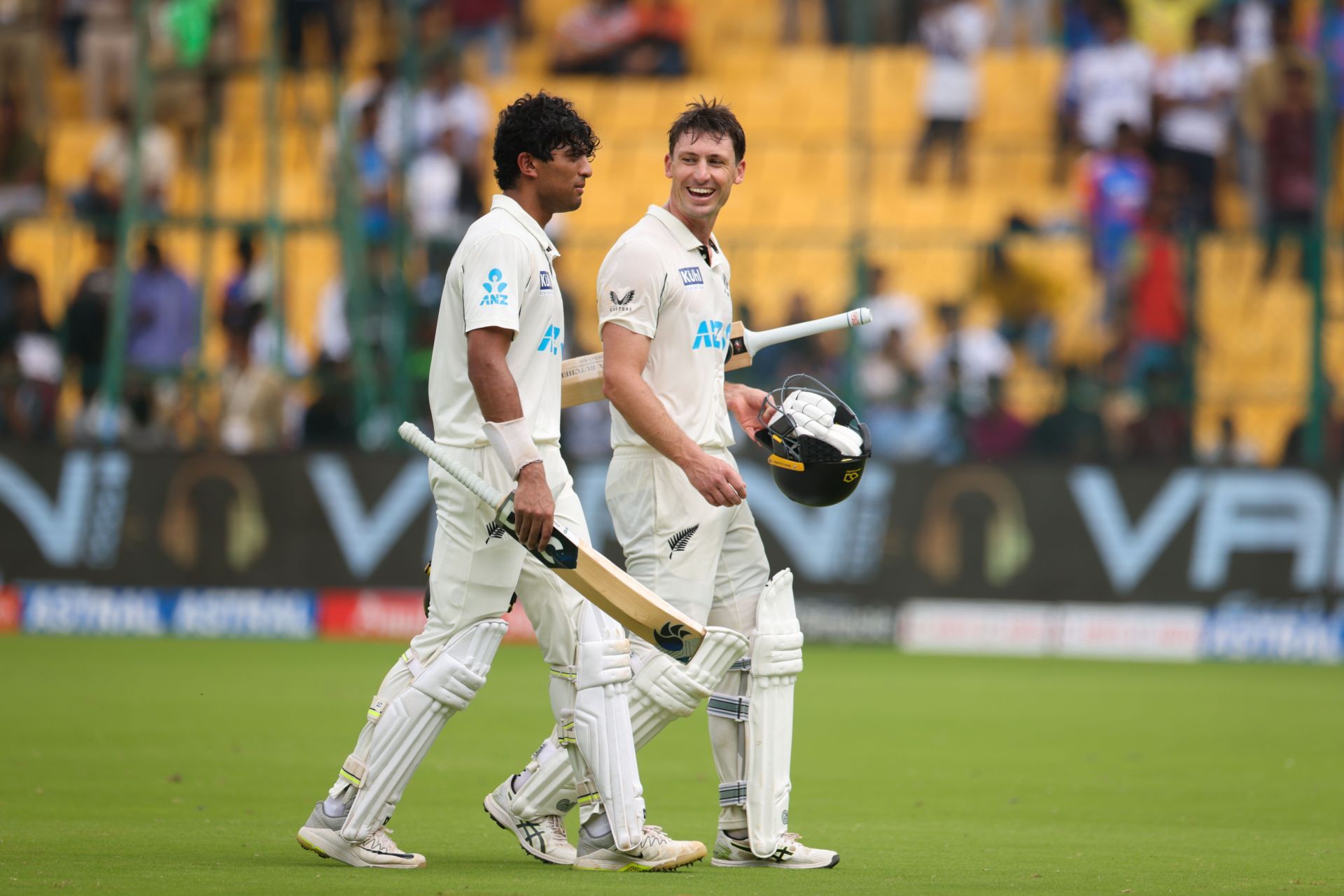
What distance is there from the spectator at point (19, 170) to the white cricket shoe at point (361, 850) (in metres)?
14.7

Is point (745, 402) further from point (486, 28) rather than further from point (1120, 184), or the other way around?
point (486, 28)

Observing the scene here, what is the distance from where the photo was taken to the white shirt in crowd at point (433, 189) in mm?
18750

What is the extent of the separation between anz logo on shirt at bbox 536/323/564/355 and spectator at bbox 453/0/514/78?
16572 millimetres

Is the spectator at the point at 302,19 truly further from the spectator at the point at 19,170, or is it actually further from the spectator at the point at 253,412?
the spectator at the point at 253,412

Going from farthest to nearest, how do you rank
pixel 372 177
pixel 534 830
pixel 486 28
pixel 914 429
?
pixel 486 28 → pixel 372 177 → pixel 914 429 → pixel 534 830

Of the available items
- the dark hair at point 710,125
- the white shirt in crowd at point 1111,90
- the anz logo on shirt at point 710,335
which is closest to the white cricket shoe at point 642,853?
the anz logo on shirt at point 710,335

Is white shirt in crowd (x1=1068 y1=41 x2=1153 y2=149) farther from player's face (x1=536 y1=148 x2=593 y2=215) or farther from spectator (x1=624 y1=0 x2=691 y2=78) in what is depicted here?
player's face (x1=536 y1=148 x2=593 y2=215)

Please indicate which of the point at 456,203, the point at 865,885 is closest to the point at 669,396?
the point at 865,885

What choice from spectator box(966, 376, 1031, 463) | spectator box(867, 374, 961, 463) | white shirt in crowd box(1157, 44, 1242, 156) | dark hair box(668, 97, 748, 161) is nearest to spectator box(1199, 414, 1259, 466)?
spectator box(966, 376, 1031, 463)

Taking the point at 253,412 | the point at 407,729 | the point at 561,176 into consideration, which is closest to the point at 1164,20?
the point at 253,412

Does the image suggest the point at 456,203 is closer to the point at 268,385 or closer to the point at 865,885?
the point at 268,385

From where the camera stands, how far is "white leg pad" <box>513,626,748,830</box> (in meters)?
6.48

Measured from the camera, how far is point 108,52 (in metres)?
21.9

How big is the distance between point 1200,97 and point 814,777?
11.4 meters
